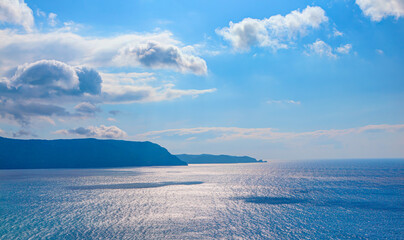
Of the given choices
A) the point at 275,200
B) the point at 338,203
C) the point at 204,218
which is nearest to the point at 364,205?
the point at 338,203

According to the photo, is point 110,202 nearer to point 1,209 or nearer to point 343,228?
point 1,209

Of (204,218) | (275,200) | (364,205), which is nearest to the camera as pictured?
(204,218)

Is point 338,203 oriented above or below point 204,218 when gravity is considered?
below

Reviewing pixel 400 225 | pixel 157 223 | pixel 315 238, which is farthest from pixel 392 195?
pixel 157 223

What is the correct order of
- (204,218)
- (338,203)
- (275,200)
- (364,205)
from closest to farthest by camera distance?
(204,218)
(364,205)
(338,203)
(275,200)

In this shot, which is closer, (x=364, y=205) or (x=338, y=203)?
(x=364, y=205)

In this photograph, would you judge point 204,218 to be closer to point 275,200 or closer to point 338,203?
point 275,200

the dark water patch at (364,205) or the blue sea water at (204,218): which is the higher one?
the blue sea water at (204,218)

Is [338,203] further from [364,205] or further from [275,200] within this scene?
[275,200]

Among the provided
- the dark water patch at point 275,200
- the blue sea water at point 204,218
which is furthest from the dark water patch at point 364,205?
the dark water patch at point 275,200

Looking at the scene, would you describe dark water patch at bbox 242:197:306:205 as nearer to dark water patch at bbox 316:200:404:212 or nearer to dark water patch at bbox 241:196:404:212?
dark water patch at bbox 241:196:404:212

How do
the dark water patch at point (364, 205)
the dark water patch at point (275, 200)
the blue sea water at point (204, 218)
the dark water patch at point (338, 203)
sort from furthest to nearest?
the dark water patch at point (275, 200) → the dark water patch at point (338, 203) → the dark water patch at point (364, 205) → the blue sea water at point (204, 218)

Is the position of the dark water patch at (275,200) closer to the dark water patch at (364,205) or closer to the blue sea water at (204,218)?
the blue sea water at (204,218)
